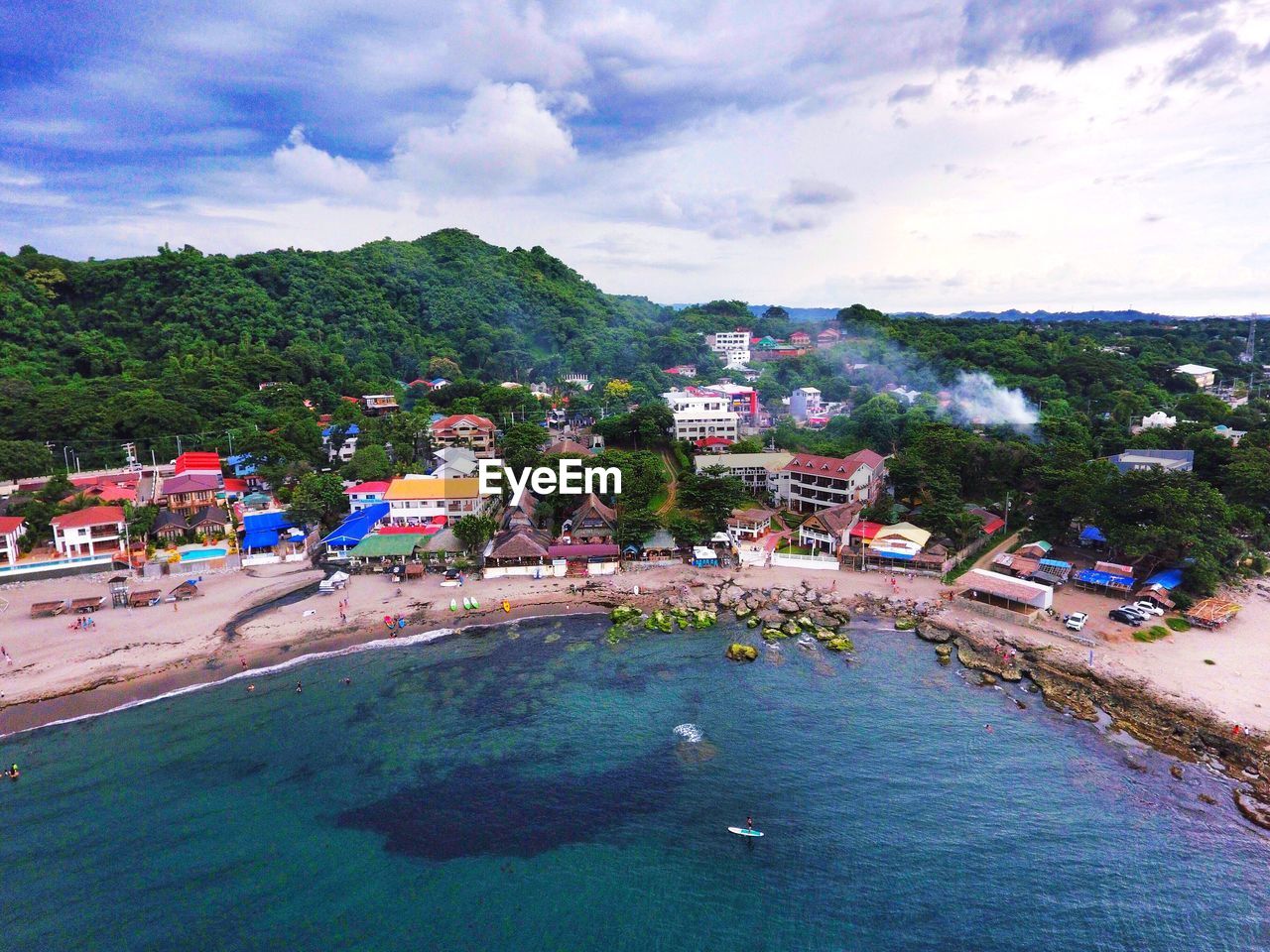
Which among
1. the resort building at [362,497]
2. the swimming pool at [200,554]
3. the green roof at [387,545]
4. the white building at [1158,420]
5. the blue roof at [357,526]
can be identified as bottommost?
the swimming pool at [200,554]

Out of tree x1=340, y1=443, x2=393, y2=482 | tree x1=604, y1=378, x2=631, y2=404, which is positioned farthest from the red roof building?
tree x1=604, y1=378, x2=631, y2=404

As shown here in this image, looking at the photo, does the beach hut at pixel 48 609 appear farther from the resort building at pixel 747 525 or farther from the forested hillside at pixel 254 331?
the resort building at pixel 747 525

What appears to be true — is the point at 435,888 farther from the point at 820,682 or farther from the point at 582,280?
the point at 582,280

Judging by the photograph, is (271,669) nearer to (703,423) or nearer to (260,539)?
(260,539)

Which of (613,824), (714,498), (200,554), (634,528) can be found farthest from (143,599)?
(714,498)

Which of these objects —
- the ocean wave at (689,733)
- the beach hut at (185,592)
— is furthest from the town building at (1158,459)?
the beach hut at (185,592)
